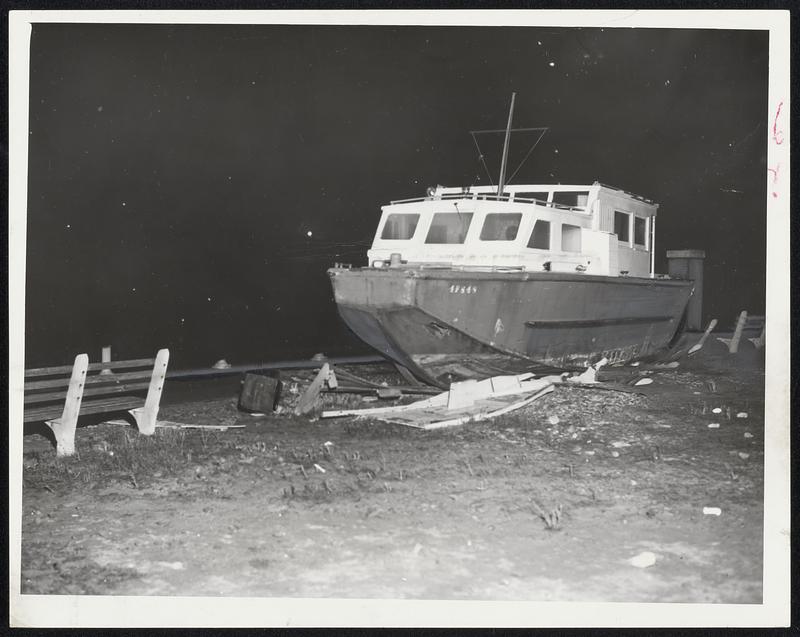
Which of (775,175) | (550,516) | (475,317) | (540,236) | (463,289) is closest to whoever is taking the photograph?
(550,516)

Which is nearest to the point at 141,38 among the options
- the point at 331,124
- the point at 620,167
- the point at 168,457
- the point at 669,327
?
the point at 168,457

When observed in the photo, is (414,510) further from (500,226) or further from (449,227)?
(449,227)

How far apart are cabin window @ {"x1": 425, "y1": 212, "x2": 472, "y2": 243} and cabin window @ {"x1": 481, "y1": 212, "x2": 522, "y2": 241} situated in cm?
22

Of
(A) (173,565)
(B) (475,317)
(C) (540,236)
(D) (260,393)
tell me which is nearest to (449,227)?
(C) (540,236)

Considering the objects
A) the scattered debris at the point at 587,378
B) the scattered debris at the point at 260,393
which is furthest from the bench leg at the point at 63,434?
the scattered debris at the point at 587,378

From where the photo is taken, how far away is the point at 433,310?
22.5 ft

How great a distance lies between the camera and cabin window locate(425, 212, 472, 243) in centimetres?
786

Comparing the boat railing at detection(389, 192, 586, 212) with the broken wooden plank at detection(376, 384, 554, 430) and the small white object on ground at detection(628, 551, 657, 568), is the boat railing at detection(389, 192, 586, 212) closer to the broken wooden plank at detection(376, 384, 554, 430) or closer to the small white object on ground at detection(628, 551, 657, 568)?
the broken wooden plank at detection(376, 384, 554, 430)

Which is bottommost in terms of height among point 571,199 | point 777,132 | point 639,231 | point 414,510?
point 414,510

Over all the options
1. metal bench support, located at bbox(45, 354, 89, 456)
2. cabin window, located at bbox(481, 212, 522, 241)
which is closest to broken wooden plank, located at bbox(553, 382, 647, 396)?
cabin window, located at bbox(481, 212, 522, 241)

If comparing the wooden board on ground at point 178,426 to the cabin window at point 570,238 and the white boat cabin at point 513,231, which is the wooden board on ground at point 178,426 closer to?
the white boat cabin at point 513,231

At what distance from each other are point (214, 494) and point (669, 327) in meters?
7.20

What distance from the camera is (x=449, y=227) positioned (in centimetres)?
794

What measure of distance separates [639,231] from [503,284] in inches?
124
